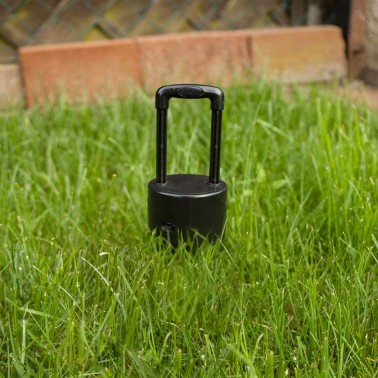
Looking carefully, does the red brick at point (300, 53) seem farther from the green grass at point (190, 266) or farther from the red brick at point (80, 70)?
the green grass at point (190, 266)

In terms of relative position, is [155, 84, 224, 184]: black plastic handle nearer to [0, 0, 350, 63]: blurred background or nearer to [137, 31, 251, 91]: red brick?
[137, 31, 251, 91]: red brick

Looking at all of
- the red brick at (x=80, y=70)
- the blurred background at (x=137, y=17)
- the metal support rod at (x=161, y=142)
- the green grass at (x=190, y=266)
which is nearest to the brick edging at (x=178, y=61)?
the red brick at (x=80, y=70)

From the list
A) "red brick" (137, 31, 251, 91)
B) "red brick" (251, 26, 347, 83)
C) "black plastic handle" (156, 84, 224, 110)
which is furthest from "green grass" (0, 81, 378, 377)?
"red brick" (251, 26, 347, 83)

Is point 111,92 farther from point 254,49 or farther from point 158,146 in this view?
point 158,146

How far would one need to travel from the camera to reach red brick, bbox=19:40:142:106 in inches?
110

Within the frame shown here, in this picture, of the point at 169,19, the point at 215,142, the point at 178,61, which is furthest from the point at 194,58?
the point at 215,142

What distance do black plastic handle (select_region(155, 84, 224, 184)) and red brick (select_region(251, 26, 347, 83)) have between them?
1.60 meters

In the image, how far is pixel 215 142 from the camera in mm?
1542

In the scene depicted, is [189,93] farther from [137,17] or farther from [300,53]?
[300,53]

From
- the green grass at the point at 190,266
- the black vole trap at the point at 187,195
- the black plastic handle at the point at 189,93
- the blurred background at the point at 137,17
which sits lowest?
the green grass at the point at 190,266

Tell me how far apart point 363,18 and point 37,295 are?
238cm

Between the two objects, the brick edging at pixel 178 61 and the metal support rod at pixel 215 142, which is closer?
the metal support rod at pixel 215 142

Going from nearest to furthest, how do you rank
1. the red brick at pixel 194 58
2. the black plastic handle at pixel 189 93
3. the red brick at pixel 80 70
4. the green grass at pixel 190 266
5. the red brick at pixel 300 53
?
the green grass at pixel 190 266 → the black plastic handle at pixel 189 93 → the red brick at pixel 80 70 → the red brick at pixel 194 58 → the red brick at pixel 300 53

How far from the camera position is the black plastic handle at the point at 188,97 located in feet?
4.84
